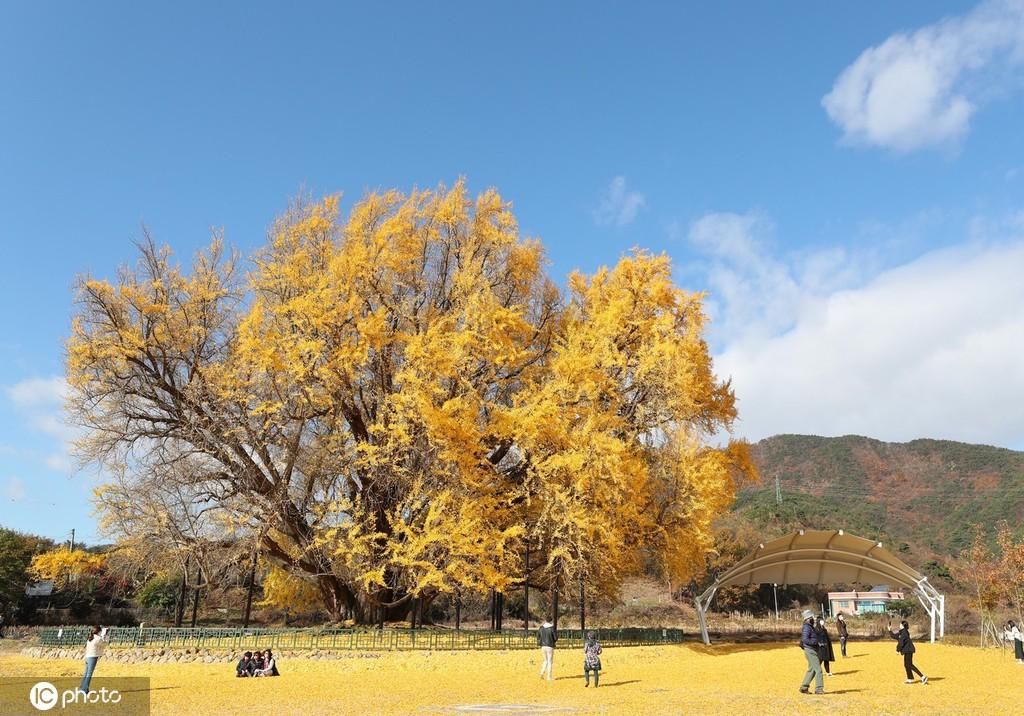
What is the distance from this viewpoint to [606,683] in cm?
1614

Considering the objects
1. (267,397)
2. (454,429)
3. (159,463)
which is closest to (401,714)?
(454,429)

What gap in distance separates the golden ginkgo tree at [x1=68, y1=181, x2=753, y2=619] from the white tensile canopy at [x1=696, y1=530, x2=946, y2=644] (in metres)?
3.28

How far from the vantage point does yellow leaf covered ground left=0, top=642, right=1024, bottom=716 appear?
39.5 ft

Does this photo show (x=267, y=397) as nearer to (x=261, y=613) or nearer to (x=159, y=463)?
(x=159, y=463)

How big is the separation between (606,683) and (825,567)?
19.2m

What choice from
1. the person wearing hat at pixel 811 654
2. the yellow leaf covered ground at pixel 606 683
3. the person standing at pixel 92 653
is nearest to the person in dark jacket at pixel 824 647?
the yellow leaf covered ground at pixel 606 683

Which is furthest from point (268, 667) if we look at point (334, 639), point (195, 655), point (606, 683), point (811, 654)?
point (811, 654)

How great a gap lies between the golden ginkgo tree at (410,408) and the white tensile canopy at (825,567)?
3.28 m

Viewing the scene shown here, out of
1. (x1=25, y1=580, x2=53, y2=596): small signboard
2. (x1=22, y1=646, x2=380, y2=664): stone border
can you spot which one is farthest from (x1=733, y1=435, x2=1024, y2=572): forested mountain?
(x1=25, y1=580, x2=53, y2=596): small signboard

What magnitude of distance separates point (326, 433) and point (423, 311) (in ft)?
17.9

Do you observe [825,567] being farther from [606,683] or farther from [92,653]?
[92,653]

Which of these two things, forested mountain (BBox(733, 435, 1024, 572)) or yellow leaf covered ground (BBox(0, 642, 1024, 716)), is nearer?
yellow leaf covered ground (BBox(0, 642, 1024, 716))

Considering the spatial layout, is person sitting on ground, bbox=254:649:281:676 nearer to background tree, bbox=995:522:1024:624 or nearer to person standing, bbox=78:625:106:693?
person standing, bbox=78:625:106:693

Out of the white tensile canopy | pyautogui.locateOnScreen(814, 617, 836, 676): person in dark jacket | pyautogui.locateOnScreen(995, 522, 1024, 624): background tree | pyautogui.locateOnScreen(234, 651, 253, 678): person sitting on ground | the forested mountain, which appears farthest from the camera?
the forested mountain
